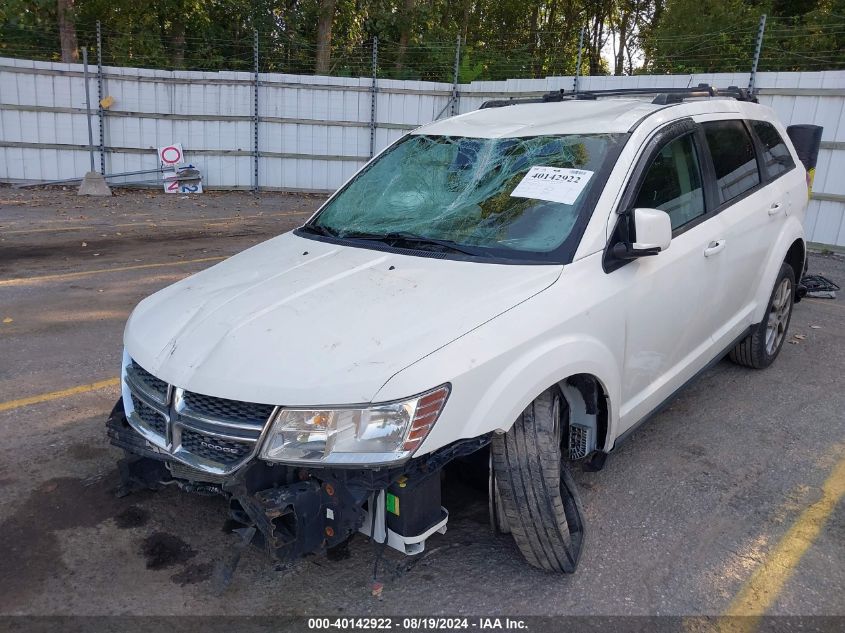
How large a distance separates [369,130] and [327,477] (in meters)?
14.3

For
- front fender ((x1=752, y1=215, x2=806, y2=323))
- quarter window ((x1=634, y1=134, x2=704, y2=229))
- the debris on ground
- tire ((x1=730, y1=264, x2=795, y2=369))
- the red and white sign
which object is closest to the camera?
quarter window ((x1=634, y1=134, x2=704, y2=229))

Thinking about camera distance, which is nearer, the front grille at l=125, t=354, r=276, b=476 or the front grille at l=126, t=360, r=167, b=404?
the front grille at l=125, t=354, r=276, b=476

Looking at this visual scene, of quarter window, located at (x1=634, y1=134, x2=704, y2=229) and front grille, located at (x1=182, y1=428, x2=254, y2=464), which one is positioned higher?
quarter window, located at (x1=634, y1=134, x2=704, y2=229)

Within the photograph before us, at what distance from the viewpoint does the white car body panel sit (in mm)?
2531

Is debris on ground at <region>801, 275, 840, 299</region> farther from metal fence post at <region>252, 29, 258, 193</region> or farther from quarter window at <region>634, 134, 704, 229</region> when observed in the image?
metal fence post at <region>252, 29, 258, 193</region>


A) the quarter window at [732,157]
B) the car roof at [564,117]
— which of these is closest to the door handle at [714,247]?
the quarter window at [732,157]

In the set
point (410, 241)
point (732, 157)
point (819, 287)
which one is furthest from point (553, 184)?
point (819, 287)

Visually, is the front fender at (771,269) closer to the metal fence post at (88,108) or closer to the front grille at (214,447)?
the front grille at (214,447)

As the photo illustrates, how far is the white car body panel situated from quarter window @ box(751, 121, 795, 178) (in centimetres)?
78

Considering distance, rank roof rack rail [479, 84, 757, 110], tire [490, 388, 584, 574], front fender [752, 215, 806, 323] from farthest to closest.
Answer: front fender [752, 215, 806, 323] → roof rack rail [479, 84, 757, 110] → tire [490, 388, 584, 574]

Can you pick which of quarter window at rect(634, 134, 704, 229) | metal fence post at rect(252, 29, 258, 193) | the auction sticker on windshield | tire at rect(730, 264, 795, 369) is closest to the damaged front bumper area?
the auction sticker on windshield

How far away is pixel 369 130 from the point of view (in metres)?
16.0

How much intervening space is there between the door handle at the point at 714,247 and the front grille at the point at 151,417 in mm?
2718

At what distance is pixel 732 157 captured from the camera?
433 centimetres
